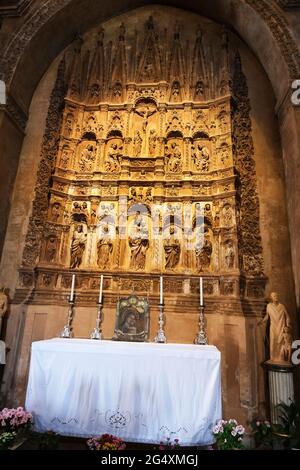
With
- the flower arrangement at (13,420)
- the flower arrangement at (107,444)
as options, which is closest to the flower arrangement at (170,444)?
the flower arrangement at (107,444)

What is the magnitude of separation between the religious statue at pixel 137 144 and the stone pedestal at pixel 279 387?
477 cm

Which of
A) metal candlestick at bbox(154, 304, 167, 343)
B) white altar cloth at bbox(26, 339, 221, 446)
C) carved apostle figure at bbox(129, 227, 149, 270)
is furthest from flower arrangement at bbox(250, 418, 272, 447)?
carved apostle figure at bbox(129, 227, 149, 270)

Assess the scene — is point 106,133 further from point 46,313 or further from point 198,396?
point 198,396

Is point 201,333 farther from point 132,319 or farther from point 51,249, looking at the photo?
point 51,249

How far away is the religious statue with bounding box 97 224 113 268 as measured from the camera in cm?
620

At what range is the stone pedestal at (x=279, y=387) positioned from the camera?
4.59 metres

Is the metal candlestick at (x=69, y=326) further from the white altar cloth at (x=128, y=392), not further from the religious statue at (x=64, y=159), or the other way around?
the religious statue at (x=64, y=159)

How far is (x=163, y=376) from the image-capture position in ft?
13.2

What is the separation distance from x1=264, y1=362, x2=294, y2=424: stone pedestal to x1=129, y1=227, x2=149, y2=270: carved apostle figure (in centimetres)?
281

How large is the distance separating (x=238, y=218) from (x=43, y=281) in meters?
3.94

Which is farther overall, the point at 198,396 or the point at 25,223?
the point at 25,223

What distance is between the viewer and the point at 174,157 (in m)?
6.82

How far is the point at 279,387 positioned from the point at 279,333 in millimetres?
776
